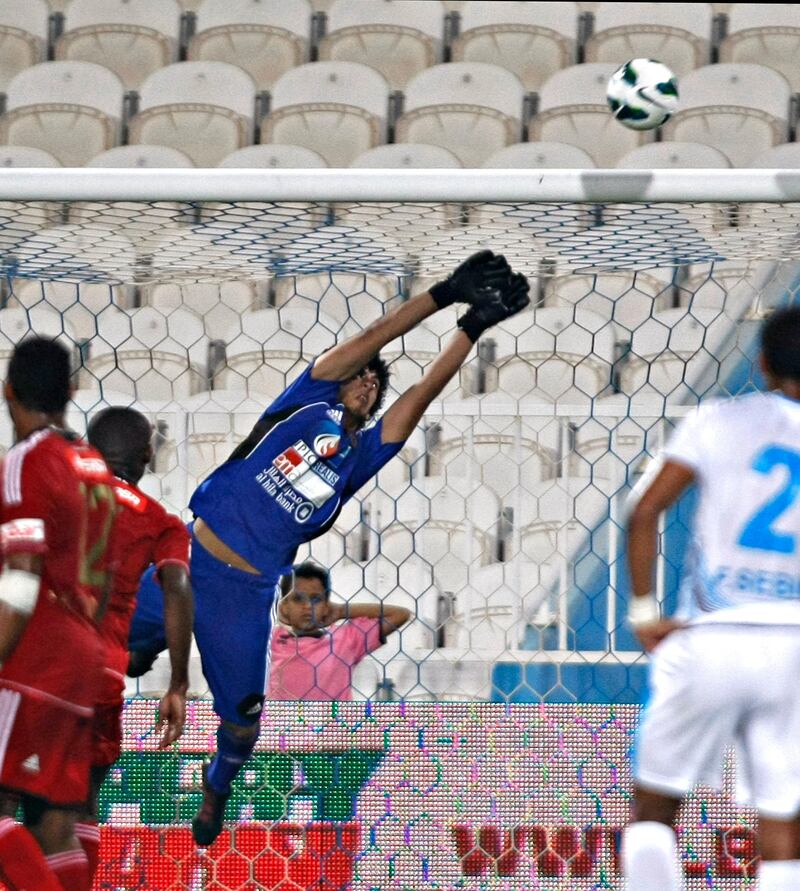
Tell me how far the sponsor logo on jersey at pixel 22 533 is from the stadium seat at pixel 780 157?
19.0 feet

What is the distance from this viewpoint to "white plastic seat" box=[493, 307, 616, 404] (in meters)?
6.31

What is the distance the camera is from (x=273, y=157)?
328 inches

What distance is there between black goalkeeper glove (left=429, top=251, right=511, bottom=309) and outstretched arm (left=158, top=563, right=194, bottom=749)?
0.93 metres

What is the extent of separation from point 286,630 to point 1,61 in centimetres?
592

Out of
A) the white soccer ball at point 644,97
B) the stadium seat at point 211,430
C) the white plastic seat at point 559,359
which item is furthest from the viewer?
the white plastic seat at point 559,359

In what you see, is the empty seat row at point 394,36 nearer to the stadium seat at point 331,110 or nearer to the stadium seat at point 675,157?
the stadium seat at point 331,110

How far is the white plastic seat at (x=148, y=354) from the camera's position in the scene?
6.62m

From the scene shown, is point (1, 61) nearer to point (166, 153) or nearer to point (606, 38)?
point (166, 153)

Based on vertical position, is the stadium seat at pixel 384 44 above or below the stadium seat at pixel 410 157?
above

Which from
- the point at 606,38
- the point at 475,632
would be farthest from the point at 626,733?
the point at 606,38

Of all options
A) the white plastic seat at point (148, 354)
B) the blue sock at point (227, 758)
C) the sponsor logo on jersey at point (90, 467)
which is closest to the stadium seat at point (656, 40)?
the white plastic seat at point (148, 354)

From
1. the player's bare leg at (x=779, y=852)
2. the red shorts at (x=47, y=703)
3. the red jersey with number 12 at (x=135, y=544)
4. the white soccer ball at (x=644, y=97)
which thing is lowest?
the player's bare leg at (x=779, y=852)

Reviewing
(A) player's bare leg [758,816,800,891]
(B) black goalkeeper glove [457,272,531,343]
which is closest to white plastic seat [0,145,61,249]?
(B) black goalkeeper glove [457,272,531,343]

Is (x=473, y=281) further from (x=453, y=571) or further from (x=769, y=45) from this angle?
(x=769, y=45)
